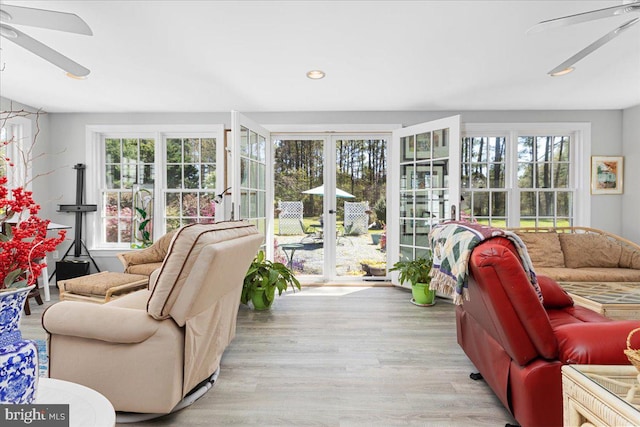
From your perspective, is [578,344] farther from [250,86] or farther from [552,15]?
[250,86]

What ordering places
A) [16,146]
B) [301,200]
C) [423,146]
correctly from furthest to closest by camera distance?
[301,200]
[423,146]
[16,146]

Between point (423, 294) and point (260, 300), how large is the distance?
173 cm

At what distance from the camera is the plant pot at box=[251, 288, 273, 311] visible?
3589 mm

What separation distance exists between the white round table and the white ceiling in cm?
207

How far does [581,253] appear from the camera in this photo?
3.72m

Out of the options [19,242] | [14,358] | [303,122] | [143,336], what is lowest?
[143,336]

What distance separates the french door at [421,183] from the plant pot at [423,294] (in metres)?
0.54

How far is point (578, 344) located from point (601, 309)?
91 cm

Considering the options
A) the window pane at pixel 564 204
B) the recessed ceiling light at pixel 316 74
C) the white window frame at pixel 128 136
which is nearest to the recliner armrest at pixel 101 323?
the recessed ceiling light at pixel 316 74

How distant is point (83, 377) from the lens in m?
1.71

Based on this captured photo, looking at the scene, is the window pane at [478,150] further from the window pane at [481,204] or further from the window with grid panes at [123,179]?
the window with grid panes at [123,179]

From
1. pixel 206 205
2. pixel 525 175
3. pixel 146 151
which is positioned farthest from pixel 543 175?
pixel 146 151

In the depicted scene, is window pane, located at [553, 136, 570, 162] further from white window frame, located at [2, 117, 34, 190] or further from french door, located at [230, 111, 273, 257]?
white window frame, located at [2, 117, 34, 190]

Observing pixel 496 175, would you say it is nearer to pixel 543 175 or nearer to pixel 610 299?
pixel 543 175
